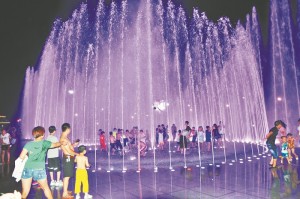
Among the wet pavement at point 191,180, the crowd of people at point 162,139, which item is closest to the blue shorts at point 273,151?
the wet pavement at point 191,180

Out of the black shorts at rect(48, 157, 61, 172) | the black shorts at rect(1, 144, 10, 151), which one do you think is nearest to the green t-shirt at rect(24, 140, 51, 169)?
the black shorts at rect(48, 157, 61, 172)

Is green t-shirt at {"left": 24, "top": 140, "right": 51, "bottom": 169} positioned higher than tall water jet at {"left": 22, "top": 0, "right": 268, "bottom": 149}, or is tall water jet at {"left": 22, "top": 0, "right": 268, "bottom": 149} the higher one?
tall water jet at {"left": 22, "top": 0, "right": 268, "bottom": 149}

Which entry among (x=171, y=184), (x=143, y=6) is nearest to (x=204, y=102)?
(x=143, y=6)

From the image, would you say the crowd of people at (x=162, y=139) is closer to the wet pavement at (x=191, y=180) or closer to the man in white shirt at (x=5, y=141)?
the wet pavement at (x=191, y=180)

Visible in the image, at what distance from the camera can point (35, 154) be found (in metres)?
5.95

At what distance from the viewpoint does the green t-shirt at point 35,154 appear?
5895mm

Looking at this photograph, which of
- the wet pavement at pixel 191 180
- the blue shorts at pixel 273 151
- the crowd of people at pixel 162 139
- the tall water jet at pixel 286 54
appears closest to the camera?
the wet pavement at pixel 191 180

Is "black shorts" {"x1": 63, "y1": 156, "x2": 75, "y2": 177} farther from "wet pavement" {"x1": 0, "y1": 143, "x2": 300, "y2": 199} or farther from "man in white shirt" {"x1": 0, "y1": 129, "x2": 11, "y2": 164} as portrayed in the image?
"man in white shirt" {"x1": 0, "y1": 129, "x2": 11, "y2": 164}

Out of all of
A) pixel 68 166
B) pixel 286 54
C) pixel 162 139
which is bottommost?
pixel 68 166

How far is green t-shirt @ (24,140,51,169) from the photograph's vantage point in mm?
5895

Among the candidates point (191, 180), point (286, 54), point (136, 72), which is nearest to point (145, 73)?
point (136, 72)

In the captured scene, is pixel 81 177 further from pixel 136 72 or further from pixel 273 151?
pixel 136 72

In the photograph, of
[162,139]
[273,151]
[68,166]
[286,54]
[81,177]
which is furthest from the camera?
[286,54]

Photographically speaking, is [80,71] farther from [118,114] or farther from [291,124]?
[291,124]
